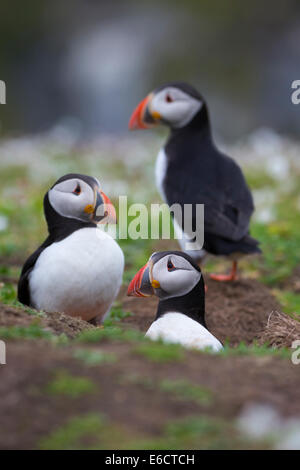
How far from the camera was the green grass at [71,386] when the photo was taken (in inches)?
124

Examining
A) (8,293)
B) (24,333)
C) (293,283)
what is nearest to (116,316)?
(8,293)

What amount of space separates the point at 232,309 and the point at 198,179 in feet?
3.88

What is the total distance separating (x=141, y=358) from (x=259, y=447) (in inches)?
30.4

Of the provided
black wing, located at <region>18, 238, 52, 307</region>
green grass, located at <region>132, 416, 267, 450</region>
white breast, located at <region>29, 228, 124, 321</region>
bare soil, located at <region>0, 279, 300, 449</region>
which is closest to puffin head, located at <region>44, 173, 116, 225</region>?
white breast, located at <region>29, 228, 124, 321</region>

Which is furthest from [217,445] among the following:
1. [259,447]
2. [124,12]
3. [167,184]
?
[124,12]

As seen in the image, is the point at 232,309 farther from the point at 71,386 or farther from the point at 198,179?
the point at 71,386

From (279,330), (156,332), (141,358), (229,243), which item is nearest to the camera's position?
(141,358)

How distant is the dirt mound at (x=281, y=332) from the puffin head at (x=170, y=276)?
1.78ft

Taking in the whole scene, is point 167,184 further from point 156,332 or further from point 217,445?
point 217,445

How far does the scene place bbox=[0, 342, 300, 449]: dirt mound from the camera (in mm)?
3006

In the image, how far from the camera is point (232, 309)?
20.1 feet

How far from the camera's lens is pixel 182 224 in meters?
6.55

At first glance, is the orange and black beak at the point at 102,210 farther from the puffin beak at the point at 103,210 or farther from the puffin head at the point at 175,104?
the puffin head at the point at 175,104
